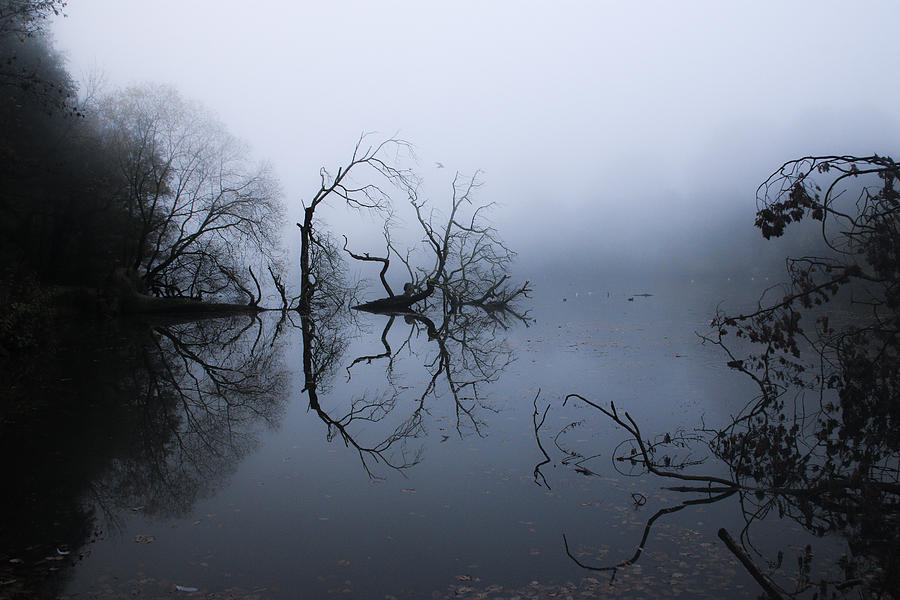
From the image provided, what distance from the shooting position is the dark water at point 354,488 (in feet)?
12.9

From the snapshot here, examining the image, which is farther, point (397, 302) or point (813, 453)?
point (397, 302)

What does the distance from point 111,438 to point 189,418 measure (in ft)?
3.87

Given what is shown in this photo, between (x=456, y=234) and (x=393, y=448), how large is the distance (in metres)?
26.4

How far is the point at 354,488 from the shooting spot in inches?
225

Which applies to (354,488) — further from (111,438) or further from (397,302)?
(397,302)

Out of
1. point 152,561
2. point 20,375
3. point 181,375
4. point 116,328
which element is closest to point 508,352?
point 181,375

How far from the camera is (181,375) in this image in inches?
457

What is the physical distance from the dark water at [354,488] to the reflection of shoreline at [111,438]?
A: 33mm

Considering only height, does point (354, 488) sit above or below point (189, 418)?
below

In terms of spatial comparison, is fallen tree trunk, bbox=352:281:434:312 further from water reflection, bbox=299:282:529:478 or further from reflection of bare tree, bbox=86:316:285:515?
reflection of bare tree, bbox=86:316:285:515

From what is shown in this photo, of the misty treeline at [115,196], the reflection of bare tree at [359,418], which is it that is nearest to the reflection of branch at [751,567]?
the reflection of bare tree at [359,418]

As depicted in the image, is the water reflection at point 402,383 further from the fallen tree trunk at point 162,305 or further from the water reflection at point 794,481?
the fallen tree trunk at point 162,305

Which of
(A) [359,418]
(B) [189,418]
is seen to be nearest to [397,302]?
(A) [359,418]

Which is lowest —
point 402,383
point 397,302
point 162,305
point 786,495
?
point 786,495
